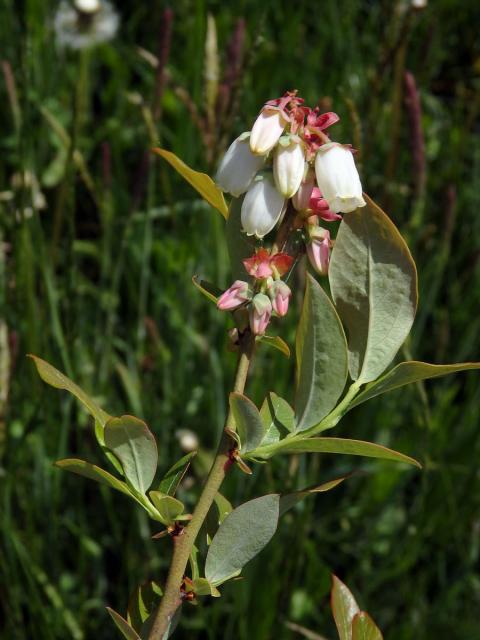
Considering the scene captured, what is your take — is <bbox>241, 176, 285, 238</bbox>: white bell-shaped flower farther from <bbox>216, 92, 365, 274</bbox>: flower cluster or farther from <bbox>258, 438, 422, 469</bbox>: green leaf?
<bbox>258, 438, 422, 469</bbox>: green leaf

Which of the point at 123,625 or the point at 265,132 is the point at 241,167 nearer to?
the point at 265,132

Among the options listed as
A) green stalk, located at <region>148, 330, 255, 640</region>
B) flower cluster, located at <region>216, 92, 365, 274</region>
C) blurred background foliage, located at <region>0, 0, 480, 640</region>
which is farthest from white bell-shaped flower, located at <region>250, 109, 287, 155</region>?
blurred background foliage, located at <region>0, 0, 480, 640</region>

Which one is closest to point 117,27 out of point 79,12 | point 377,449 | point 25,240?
point 79,12

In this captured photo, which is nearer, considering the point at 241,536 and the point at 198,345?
the point at 241,536

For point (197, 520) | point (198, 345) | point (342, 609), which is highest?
Answer: point (197, 520)

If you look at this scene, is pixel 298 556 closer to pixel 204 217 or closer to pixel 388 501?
pixel 388 501

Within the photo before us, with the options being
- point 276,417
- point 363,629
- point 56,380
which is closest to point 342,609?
point 363,629
